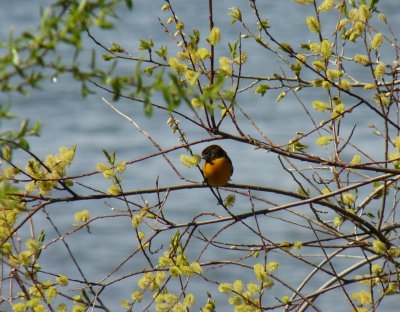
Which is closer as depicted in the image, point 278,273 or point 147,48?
point 147,48

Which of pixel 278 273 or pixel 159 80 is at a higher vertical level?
pixel 278 273

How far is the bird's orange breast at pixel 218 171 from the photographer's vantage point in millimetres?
4146

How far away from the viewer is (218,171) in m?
4.27

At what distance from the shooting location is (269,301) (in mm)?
7562

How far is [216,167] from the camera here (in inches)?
170

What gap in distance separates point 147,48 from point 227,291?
0.91 m

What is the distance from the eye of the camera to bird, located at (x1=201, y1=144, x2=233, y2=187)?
13.7 ft

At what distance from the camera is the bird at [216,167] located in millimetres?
4176

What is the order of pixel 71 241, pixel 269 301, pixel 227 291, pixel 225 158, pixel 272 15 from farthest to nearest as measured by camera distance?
pixel 272 15, pixel 71 241, pixel 269 301, pixel 225 158, pixel 227 291

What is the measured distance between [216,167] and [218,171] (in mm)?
62

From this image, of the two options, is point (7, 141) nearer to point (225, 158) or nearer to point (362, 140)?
point (225, 158)

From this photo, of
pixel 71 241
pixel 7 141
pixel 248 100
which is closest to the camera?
pixel 7 141

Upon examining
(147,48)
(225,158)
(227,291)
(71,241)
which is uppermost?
(71,241)

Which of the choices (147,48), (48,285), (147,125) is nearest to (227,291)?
(48,285)
